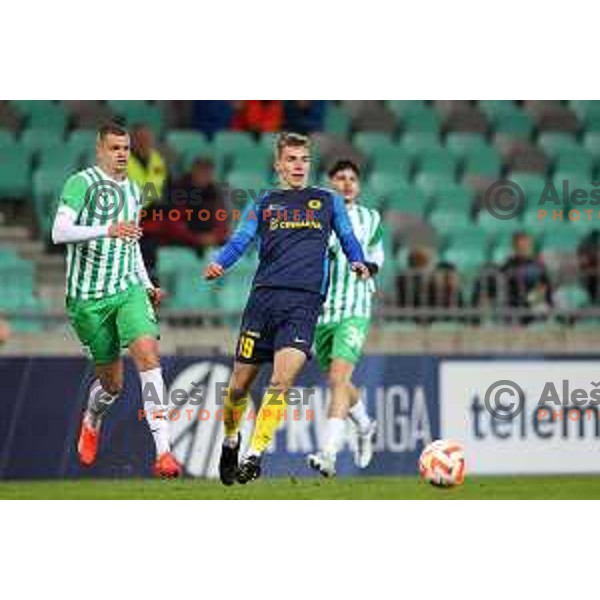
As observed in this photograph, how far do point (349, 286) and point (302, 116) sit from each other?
5.68 metres

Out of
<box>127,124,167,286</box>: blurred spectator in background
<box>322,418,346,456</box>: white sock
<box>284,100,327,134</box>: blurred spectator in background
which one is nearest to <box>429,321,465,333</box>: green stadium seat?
<box>127,124,167,286</box>: blurred spectator in background

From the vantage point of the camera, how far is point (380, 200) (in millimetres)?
18562

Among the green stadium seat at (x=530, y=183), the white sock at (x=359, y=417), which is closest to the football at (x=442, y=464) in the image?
the white sock at (x=359, y=417)

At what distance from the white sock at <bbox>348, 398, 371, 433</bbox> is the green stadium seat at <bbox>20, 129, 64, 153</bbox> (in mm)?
5029

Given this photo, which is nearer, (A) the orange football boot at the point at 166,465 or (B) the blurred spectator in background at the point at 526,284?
(A) the orange football boot at the point at 166,465

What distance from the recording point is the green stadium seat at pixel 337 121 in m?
19.5

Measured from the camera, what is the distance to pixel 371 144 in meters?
19.4

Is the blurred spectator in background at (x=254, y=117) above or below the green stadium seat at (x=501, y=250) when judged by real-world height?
above

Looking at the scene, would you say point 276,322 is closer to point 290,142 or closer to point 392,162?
point 290,142

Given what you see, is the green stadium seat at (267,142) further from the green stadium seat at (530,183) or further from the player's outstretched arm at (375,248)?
the player's outstretched arm at (375,248)

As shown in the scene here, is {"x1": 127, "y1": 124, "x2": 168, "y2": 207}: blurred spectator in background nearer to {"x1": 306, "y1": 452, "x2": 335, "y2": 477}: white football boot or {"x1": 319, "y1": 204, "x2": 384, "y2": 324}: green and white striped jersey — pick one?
{"x1": 319, "y1": 204, "x2": 384, "y2": 324}: green and white striped jersey

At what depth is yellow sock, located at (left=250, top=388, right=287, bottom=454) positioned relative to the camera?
11.2m

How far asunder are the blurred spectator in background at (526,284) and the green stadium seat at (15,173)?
4.25 m

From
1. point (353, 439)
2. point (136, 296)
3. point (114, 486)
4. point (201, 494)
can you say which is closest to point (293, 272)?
point (136, 296)
